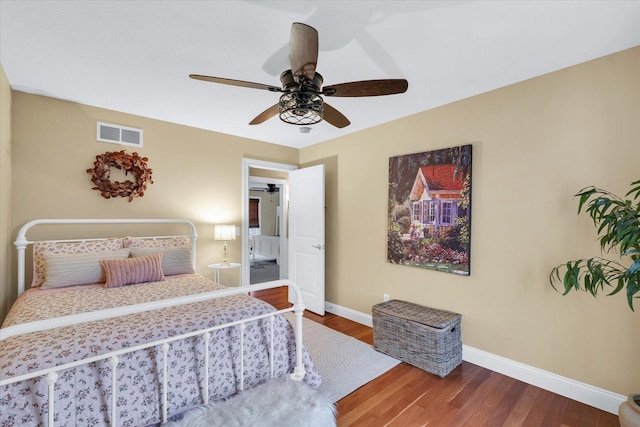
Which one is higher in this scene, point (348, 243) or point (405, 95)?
point (405, 95)

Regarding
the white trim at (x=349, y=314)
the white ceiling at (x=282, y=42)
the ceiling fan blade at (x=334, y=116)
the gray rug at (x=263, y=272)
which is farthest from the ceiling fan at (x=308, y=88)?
the gray rug at (x=263, y=272)

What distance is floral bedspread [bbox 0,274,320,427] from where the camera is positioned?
1.19 meters

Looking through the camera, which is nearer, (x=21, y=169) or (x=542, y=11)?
(x=542, y=11)

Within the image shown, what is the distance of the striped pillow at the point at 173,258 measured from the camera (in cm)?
284

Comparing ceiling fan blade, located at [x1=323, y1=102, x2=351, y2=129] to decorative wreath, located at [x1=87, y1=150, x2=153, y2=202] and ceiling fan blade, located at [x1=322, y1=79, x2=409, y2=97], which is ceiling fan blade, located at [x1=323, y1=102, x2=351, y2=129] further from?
decorative wreath, located at [x1=87, y1=150, x2=153, y2=202]

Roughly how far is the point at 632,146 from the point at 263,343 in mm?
2771

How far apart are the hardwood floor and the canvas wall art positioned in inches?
36.4

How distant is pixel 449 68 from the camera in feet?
7.11

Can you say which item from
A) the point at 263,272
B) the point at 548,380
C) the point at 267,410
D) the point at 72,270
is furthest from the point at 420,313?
the point at 263,272

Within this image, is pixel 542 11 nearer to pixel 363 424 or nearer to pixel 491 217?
pixel 491 217

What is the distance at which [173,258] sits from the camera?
2961 mm

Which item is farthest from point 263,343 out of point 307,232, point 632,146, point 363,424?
point 632,146

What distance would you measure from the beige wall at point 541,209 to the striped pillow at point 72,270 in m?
3.05

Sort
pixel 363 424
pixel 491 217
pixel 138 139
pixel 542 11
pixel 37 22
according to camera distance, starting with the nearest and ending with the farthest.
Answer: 1. pixel 542 11
2. pixel 37 22
3. pixel 363 424
4. pixel 491 217
5. pixel 138 139
